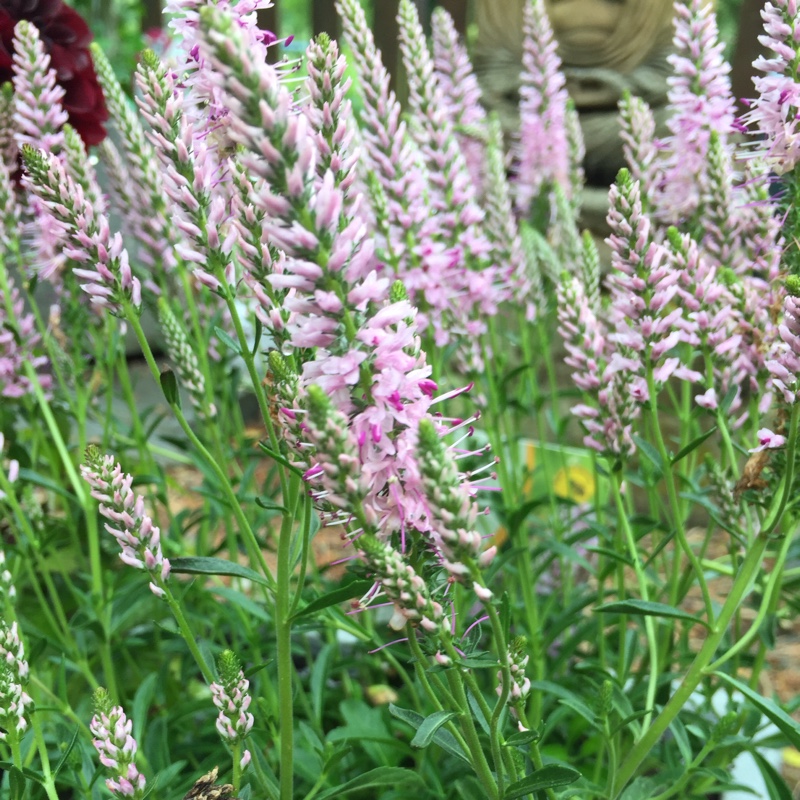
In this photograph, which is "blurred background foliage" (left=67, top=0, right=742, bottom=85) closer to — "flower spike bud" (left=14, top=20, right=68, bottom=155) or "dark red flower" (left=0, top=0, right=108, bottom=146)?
"dark red flower" (left=0, top=0, right=108, bottom=146)

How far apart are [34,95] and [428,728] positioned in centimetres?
121

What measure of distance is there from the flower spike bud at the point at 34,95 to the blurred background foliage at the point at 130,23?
7.05 ft

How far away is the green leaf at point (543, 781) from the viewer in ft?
2.89

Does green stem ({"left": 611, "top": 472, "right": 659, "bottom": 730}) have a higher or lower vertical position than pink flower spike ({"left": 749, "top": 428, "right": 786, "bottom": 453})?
lower

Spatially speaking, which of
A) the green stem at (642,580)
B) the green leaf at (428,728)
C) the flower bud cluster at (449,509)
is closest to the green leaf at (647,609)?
the green stem at (642,580)

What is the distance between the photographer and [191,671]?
72.2 inches

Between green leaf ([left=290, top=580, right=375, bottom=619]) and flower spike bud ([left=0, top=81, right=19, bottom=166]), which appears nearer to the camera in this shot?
green leaf ([left=290, top=580, right=375, bottom=619])

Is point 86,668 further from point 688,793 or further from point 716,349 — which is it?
point 716,349

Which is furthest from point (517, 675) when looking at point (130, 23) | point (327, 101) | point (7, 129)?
point (130, 23)

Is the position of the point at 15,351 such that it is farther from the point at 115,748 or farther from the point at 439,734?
the point at 439,734

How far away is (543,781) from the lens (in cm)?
89

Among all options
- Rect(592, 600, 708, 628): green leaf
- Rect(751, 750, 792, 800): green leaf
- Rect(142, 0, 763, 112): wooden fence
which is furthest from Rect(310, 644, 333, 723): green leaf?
Rect(142, 0, 763, 112): wooden fence

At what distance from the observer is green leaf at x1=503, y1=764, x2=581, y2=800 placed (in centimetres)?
88

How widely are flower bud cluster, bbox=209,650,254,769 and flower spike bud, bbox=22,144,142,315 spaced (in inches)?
17.2
